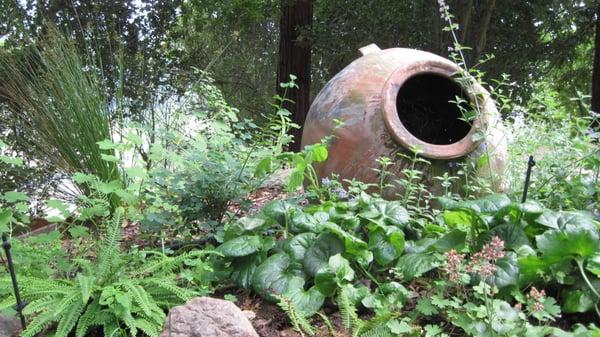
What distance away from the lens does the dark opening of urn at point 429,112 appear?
2.98m

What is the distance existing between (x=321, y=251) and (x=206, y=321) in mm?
537

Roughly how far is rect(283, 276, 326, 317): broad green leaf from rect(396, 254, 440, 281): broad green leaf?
28 centimetres

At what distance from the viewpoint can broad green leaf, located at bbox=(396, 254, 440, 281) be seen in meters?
1.69

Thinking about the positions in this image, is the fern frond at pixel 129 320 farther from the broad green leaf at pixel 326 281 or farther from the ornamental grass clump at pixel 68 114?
the ornamental grass clump at pixel 68 114

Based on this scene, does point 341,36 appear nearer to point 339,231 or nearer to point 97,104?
point 97,104

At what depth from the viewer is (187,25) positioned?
793 cm

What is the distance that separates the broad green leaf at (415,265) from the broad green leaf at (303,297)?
277 mm

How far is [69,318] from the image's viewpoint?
1563mm

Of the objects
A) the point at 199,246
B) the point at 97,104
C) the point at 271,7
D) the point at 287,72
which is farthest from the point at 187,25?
the point at 199,246

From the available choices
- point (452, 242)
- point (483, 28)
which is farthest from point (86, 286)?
point (483, 28)

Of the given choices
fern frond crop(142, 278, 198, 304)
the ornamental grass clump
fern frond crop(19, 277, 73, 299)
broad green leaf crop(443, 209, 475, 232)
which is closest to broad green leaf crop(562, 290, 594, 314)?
broad green leaf crop(443, 209, 475, 232)

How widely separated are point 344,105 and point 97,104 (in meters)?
1.59

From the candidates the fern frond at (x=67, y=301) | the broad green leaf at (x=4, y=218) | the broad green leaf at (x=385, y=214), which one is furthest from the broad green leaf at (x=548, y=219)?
the broad green leaf at (x=4, y=218)

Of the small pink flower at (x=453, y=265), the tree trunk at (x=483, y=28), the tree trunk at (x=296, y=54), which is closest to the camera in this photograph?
the small pink flower at (x=453, y=265)
